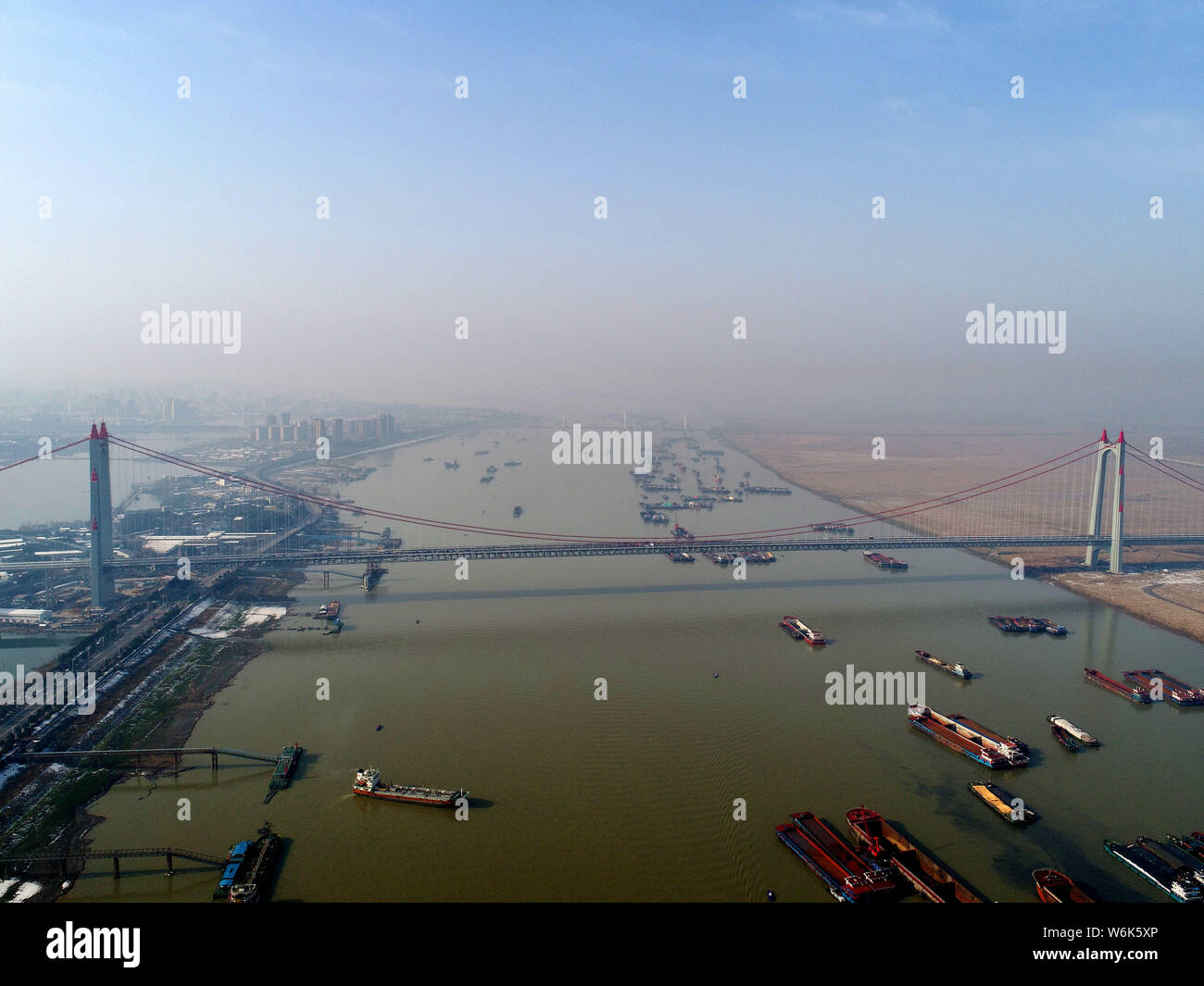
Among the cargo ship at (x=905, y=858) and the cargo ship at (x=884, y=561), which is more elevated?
the cargo ship at (x=884, y=561)

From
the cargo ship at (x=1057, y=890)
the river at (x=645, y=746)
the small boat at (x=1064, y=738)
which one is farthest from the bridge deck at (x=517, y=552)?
the cargo ship at (x=1057, y=890)

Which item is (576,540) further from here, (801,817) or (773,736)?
(801,817)

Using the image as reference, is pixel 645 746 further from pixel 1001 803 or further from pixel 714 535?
pixel 714 535

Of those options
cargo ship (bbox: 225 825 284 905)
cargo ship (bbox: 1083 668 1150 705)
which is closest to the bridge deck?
cargo ship (bbox: 1083 668 1150 705)

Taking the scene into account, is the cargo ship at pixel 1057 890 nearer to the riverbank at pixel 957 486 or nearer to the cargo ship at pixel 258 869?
the cargo ship at pixel 258 869

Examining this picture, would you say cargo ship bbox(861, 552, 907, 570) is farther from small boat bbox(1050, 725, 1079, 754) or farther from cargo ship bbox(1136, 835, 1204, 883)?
cargo ship bbox(1136, 835, 1204, 883)

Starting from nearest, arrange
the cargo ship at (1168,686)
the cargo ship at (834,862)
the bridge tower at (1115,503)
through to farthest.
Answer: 1. the cargo ship at (834,862)
2. the cargo ship at (1168,686)
3. the bridge tower at (1115,503)
